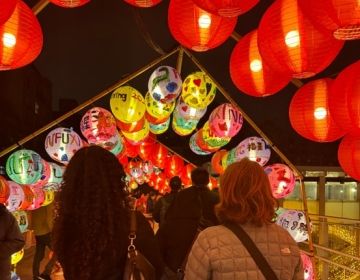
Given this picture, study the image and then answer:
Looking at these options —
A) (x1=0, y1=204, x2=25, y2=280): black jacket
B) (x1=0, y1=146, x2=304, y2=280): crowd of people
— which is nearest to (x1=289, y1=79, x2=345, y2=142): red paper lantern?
(x1=0, y1=146, x2=304, y2=280): crowd of people

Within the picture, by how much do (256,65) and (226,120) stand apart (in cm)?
373

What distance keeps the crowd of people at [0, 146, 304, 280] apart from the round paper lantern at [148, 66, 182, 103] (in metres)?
5.39

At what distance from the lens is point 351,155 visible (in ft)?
16.8

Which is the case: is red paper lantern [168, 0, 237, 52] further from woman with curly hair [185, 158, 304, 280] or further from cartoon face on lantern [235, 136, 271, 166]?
cartoon face on lantern [235, 136, 271, 166]

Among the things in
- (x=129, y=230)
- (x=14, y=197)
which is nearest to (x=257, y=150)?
(x=14, y=197)

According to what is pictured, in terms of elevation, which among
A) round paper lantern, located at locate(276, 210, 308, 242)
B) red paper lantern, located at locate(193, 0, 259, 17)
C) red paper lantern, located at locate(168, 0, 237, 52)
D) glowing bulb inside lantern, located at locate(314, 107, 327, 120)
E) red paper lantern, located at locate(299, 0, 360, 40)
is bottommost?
round paper lantern, located at locate(276, 210, 308, 242)

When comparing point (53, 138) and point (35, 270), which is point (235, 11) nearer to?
point (53, 138)

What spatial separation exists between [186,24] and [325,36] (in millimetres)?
1360

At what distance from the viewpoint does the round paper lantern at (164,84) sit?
7977 mm

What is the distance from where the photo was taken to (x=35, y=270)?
888cm

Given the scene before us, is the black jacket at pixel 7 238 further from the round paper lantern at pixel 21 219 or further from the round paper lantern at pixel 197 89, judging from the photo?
the round paper lantern at pixel 197 89

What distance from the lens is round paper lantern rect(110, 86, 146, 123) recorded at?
8.37 meters

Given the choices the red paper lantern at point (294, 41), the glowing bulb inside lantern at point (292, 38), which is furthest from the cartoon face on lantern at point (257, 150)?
the glowing bulb inside lantern at point (292, 38)

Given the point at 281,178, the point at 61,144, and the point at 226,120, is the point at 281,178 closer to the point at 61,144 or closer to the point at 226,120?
the point at 226,120
